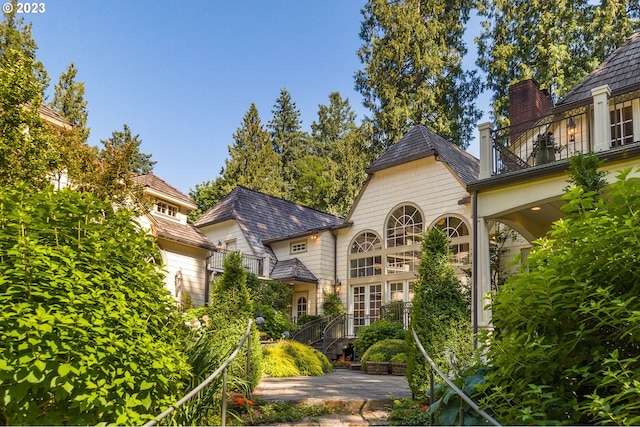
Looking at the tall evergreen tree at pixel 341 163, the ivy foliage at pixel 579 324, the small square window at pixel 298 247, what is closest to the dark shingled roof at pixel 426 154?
the small square window at pixel 298 247

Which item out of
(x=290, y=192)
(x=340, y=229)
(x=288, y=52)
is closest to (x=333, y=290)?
(x=340, y=229)

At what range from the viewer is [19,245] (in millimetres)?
2869

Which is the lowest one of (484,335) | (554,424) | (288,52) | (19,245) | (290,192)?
(554,424)

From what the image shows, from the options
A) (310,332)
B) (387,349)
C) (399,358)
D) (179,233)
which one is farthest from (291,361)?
(179,233)

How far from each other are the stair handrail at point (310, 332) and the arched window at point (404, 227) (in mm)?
3615

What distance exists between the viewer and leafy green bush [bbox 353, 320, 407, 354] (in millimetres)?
14576

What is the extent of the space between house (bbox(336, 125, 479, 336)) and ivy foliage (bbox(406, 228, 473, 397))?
826 cm

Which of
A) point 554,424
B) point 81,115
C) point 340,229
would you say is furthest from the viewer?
point 81,115

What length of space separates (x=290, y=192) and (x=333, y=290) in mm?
20994

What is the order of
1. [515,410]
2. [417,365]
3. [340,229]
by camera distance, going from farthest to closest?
[340,229] → [417,365] → [515,410]

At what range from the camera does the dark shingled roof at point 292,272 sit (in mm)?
18688

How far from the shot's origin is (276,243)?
21453 millimetres

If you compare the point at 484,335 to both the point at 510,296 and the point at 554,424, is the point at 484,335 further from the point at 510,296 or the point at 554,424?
the point at 554,424

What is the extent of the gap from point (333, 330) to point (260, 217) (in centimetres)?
763
